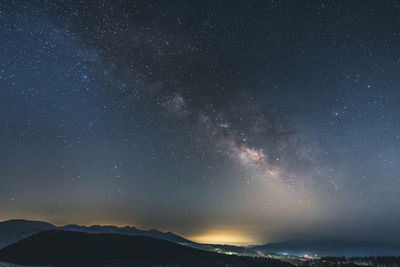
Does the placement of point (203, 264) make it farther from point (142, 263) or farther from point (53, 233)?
point (53, 233)

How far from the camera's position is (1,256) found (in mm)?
154250

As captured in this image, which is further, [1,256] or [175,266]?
[175,266]

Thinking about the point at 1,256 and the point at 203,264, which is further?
the point at 203,264

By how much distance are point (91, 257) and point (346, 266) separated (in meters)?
177

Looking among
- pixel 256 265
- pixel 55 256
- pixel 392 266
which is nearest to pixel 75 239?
pixel 55 256

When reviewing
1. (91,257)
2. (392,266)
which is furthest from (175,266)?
(392,266)

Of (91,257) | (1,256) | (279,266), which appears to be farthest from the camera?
(279,266)

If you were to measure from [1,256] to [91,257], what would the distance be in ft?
160

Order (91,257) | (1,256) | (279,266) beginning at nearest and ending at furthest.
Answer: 1. (1,256)
2. (91,257)
3. (279,266)

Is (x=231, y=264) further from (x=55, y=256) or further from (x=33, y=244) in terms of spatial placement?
(x=33, y=244)

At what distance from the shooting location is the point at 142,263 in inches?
6816

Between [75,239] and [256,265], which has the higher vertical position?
[75,239]

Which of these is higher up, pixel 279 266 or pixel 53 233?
pixel 53 233

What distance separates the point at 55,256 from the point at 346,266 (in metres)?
196
